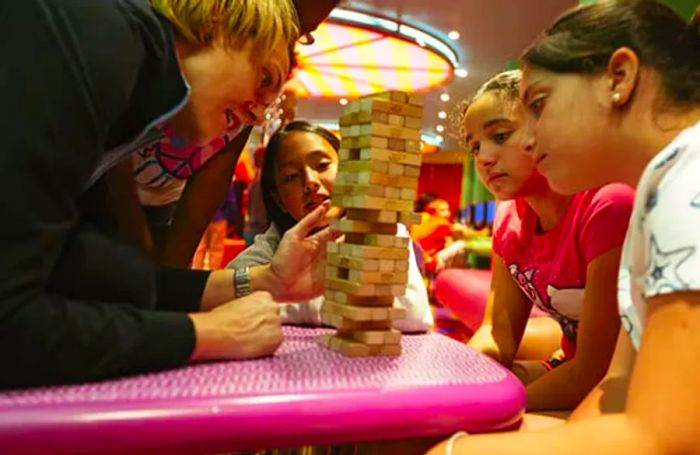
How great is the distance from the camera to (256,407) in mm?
710

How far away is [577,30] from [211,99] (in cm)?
50

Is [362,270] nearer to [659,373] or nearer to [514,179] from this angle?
[659,373]

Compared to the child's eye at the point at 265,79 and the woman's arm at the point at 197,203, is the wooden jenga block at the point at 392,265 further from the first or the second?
the woman's arm at the point at 197,203

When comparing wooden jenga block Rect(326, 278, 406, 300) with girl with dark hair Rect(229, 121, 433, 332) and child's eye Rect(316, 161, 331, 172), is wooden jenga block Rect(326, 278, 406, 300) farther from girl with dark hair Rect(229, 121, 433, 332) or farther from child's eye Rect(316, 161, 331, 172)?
child's eye Rect(316, 161, 331, 172)

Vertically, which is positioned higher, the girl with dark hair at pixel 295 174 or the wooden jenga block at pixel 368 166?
the wooden jenga block at pixel 368 166

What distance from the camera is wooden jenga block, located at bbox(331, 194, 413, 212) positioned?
92cm

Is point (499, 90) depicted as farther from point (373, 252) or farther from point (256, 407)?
point (256, 407)

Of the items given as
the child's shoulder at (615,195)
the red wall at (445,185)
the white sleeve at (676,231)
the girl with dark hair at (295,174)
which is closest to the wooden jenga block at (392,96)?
the white sleeve at (676,231)

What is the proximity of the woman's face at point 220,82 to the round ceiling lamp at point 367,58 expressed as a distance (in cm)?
366

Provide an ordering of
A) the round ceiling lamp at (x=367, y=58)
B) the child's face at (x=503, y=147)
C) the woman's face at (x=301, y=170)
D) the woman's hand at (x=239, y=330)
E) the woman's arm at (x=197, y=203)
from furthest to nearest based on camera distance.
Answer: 1. the round ceiling lamp at (x=367, y=58)
2. the woman's face at (x=301, y=170)
3. the woman's arm at (x=197, y=203)
4. the child's face at (x=503, y=147)
5. the woman's hand at (x=239, y=330)

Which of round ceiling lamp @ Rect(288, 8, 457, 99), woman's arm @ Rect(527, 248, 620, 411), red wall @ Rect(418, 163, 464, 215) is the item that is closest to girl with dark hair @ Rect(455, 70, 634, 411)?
woman's arm @ Rect(527, 248, 620, 411)

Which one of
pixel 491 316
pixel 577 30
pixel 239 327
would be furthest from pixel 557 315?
pixel 239 327

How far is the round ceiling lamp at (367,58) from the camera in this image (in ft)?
17.0

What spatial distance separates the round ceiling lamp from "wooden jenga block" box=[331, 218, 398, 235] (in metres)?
3.77
